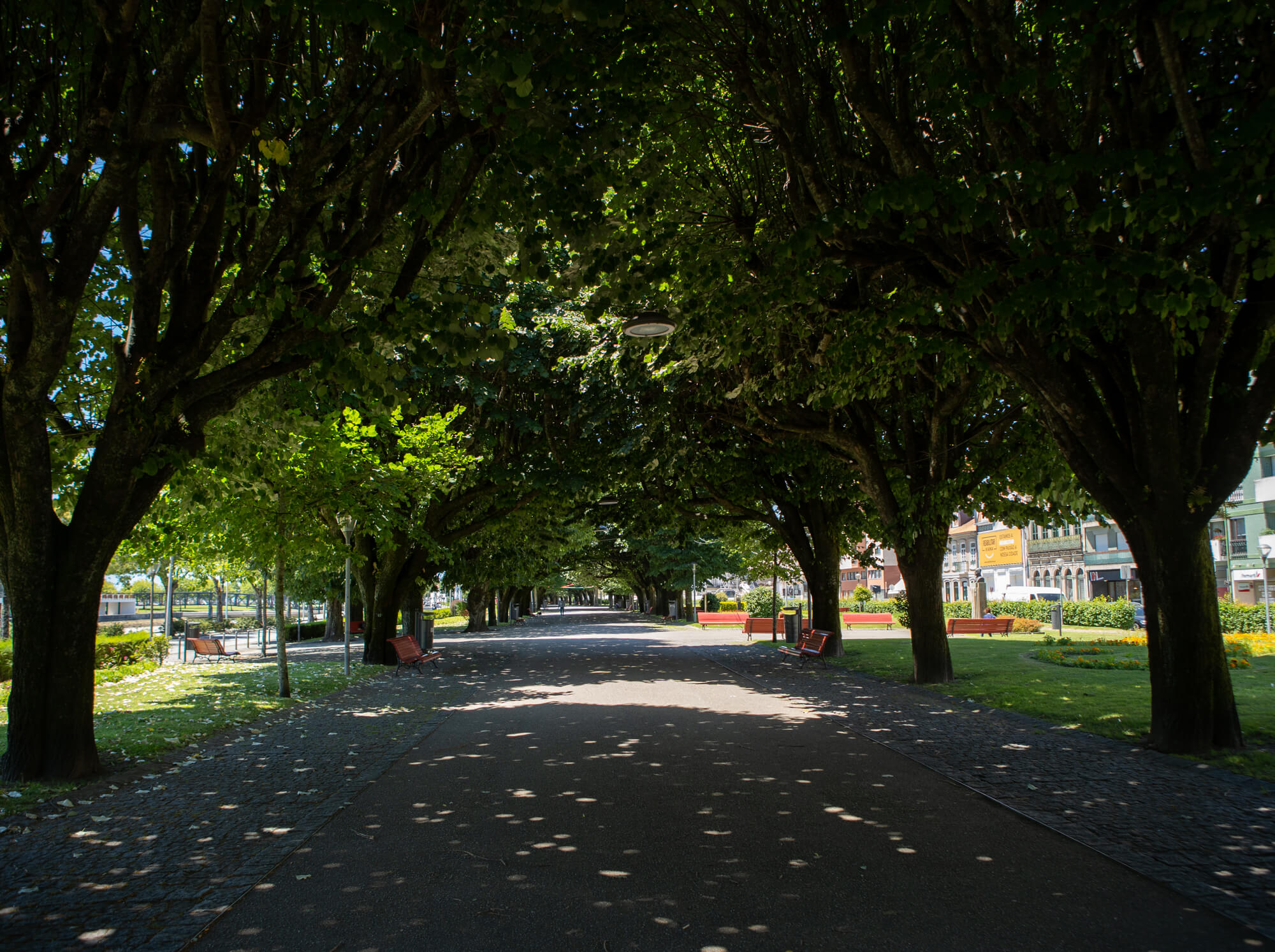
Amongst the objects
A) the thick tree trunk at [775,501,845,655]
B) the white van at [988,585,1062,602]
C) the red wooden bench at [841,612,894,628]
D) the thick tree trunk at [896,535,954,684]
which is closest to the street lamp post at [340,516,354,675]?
the thick tree trunk at [775,501,845,655]

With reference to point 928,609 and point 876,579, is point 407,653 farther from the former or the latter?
point 876,579

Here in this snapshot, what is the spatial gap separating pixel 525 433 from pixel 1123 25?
1525 centimetres

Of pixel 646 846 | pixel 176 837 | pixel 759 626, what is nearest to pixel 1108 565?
pixel 759 626

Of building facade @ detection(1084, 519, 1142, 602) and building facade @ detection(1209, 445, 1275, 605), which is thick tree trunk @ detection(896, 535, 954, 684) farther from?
building facade @ detection(1084, 519, 1142, 602)

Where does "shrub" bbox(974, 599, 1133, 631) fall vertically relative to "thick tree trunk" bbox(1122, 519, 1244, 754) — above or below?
below

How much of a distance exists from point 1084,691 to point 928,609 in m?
2.72

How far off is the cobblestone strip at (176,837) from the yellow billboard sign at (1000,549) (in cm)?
3848

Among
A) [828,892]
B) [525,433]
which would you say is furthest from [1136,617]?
[828,892]

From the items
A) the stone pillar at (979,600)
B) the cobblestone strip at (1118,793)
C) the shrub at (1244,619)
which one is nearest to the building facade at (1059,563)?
the stone pillar at (979,600)

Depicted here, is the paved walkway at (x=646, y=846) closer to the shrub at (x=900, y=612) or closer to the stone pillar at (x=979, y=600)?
the stone pillar at (x=979, y=600)

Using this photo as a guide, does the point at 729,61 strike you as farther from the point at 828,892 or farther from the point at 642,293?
the point at 828,892

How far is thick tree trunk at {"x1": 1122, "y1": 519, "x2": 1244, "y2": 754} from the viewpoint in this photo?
801 cm

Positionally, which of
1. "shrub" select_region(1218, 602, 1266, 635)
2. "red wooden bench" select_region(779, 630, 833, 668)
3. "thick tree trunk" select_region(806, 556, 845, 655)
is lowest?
"shrub" select_region(1218, 602, 1266, 635)

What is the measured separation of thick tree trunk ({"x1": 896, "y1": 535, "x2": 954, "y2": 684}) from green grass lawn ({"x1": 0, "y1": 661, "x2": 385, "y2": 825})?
1059cm
